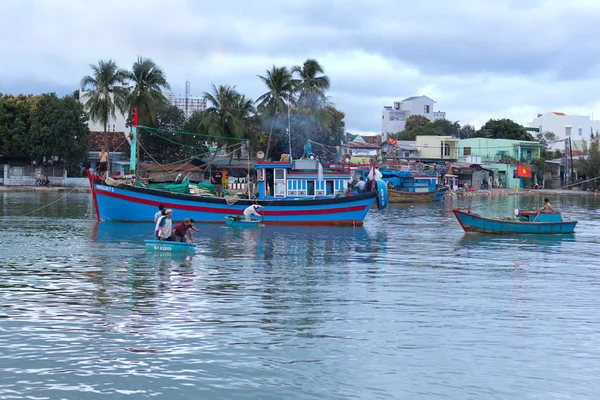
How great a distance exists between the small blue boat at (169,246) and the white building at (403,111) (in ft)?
334

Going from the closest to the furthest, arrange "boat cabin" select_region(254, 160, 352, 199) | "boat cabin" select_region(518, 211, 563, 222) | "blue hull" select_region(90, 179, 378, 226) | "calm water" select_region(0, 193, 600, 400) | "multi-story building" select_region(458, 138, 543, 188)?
"calm water" select_region(0, 193, 600, 400) → "boat cabin" select_region(518, 211, 563, 222) → "blue hull" select_region(90, 179, 378, 226) → "boat cabin" select_region(254, 160, 352, 199) → "multi-story building" select_region(458, 138, 543, 188)

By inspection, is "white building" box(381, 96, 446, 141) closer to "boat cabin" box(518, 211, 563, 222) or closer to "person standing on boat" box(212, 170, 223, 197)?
"person standing on boat" box(212, 170, 223, 197)

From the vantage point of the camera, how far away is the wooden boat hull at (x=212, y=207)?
34875 millimetres

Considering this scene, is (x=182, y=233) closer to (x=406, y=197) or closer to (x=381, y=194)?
(x=381, y=194)

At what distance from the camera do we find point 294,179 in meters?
37.1

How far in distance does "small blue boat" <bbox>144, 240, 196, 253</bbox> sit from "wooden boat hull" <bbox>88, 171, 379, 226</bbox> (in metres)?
11.3

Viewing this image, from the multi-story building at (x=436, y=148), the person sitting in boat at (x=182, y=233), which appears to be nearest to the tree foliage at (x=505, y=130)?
the multi-story building at (x=436, y=148)

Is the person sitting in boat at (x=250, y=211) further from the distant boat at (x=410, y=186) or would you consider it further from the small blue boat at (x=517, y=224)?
the distant boat at (x=410, y=186)

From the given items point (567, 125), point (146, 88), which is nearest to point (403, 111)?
point (567, 125)

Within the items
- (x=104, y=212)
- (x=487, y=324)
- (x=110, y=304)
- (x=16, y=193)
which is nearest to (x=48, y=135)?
(x=16, y=193)

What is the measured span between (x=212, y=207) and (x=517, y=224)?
1443 cm

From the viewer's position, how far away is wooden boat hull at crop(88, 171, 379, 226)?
1373 inches

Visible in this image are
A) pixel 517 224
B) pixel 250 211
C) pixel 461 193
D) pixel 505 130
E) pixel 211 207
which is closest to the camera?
pixel 517 224

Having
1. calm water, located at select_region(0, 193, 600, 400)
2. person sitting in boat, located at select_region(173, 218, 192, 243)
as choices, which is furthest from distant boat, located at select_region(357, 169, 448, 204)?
person sitting in boat, located at select_region(173, 218, 192, 243)
